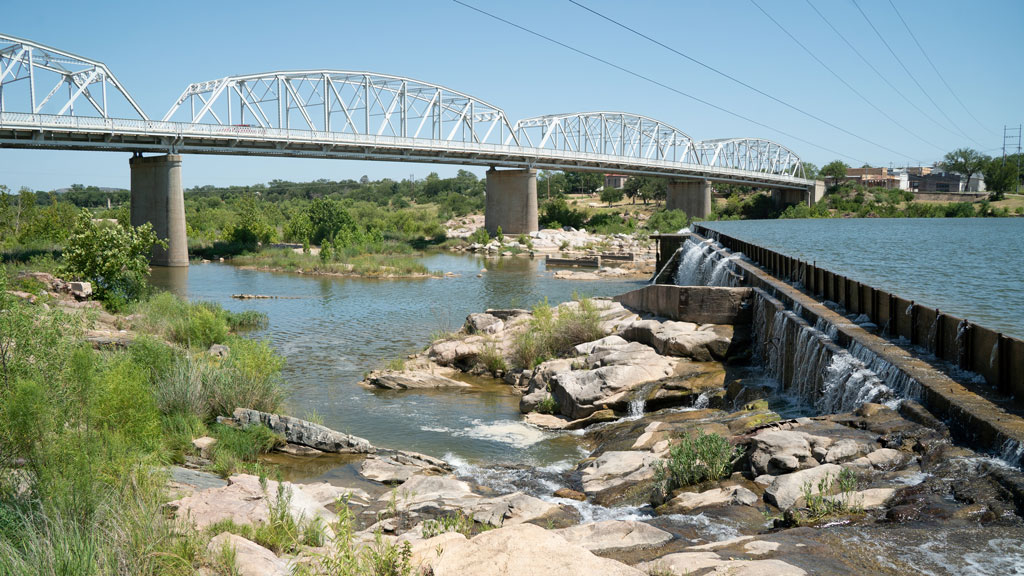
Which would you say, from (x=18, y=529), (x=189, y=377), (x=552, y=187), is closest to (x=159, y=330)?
(x=189, y=377)

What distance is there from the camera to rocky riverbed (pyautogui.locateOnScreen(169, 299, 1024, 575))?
6551mm

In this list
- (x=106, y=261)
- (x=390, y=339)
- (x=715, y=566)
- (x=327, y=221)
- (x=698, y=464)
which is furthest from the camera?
(x=327, y=221)

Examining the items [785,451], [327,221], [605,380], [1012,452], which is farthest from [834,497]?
[327,221]

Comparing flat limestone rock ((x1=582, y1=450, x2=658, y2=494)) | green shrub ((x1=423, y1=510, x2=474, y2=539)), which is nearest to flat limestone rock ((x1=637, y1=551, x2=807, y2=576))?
green shrub ((x1=423, y1=510, x2=474, y2=539))

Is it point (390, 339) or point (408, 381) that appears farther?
point (390, 339)

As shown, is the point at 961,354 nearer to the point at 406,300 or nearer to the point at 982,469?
the point at 982,469

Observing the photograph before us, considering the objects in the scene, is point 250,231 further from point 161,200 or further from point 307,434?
point 307,434

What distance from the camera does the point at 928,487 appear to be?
826 cm

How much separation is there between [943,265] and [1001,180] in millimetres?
73562

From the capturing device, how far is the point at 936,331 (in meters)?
12.2

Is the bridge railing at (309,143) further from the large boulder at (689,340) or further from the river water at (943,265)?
the large boulder at (689,340)

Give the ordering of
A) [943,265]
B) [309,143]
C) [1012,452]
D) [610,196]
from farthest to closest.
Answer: [610,196] < [309,143] < [943,265] < [1012,452]

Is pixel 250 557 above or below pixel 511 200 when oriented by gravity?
below

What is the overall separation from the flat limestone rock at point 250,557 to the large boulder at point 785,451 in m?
5.94
